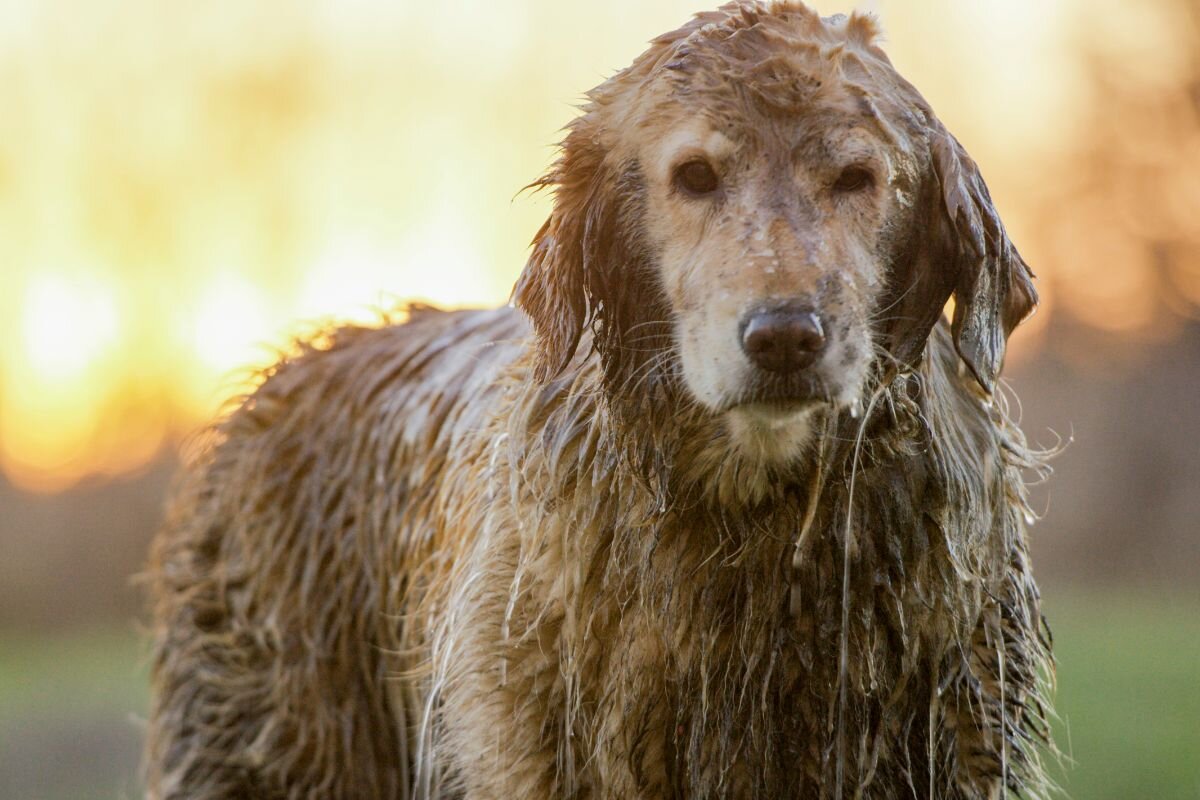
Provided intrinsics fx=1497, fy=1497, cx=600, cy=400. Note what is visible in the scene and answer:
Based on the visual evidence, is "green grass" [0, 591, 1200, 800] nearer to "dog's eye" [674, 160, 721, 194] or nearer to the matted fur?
the matted fur

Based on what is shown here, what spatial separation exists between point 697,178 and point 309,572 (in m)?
2.45

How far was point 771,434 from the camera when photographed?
352 centimetres

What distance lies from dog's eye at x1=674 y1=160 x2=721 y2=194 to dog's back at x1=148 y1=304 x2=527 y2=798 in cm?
144

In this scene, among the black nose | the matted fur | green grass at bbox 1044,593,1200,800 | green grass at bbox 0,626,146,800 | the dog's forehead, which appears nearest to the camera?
the black nose

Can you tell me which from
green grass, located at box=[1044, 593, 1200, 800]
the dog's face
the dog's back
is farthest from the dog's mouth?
the dog's back

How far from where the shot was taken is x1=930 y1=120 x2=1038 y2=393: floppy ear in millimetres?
3576

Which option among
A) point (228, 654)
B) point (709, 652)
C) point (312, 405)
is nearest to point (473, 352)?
point (312, 405)

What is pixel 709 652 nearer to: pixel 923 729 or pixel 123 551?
pixel 923 729

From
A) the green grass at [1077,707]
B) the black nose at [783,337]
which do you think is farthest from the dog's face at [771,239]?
the green grass at [1077,707]

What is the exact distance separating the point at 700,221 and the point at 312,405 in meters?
2.53

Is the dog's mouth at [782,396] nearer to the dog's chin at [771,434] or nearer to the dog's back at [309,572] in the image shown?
the dog's chin at [771,434]

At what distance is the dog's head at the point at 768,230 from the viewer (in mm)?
3289

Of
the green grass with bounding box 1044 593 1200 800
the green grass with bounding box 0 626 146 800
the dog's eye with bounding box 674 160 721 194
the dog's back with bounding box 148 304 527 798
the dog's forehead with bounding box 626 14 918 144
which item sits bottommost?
the green grass with bounding box 1044 593 1200 800

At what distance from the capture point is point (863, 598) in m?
3.65
